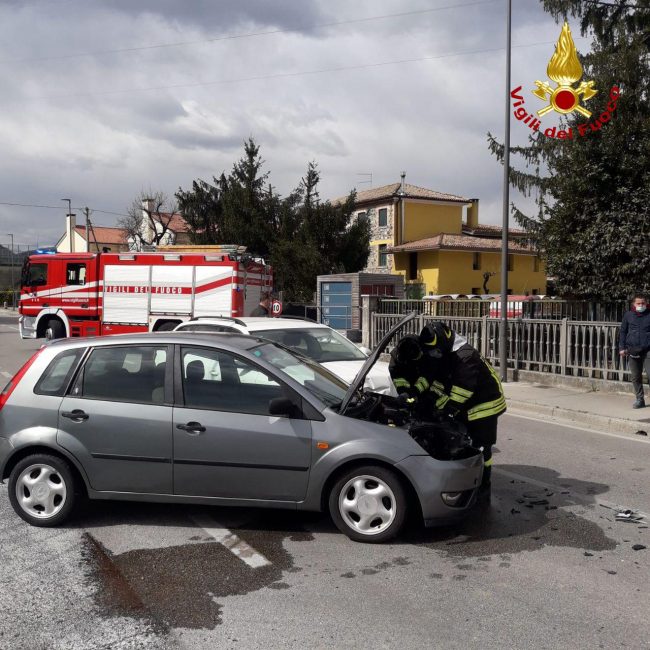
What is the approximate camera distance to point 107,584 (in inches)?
157

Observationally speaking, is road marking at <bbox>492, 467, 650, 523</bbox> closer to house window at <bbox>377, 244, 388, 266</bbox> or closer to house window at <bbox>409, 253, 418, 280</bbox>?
house window at <bbox>409, 253, 418, 280</bbox>

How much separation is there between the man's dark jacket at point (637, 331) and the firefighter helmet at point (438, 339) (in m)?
5.91

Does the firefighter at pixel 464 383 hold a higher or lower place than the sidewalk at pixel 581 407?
higher

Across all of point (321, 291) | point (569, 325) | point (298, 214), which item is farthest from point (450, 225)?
point (569, 325)

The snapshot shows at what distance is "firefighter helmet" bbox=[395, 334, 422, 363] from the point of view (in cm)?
536

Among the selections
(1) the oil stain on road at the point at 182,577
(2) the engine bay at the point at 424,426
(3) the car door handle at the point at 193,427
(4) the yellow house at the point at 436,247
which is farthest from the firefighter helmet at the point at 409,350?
(4) the yellow house at the point at 436,247

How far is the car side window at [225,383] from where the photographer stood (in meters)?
4.79

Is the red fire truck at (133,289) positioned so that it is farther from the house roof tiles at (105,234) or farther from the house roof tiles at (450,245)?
the house roof tiles at (105,234)

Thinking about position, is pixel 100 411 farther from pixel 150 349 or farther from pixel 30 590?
pixel 30 590

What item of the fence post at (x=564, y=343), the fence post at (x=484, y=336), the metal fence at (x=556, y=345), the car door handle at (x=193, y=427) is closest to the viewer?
the car door handle at (x=193, y=427)

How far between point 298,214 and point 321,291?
10445mm

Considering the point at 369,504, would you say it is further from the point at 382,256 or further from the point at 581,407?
the point at 382,256

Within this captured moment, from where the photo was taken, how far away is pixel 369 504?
4594mm

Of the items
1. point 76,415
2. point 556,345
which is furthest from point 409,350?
point 556,345
